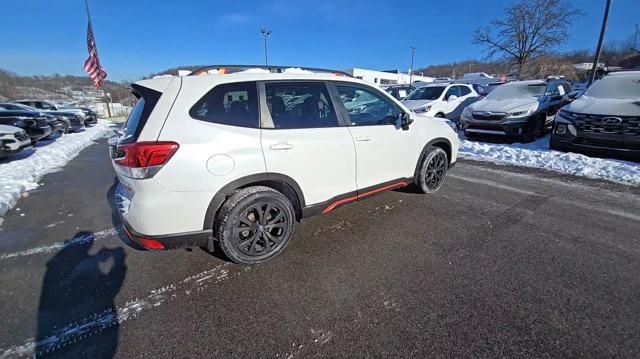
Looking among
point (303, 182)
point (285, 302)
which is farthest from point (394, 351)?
point (303, 182)

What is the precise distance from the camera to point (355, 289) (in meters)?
2.46

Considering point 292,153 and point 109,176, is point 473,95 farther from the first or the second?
point 109,176

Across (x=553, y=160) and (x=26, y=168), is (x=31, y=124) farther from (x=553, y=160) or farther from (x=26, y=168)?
(x=553, y=160)

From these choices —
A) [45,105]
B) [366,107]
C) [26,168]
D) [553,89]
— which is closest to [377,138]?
[366,107]

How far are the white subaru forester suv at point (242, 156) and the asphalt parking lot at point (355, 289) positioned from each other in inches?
18.5

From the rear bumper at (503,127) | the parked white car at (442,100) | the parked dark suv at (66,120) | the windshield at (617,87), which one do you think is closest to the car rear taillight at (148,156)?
the rear bumper at (503,127)

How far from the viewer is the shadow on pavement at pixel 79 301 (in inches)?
76.3

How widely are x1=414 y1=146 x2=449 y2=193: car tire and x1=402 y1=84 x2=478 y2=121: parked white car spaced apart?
6.43 metres

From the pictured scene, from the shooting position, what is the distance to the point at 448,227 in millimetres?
3516

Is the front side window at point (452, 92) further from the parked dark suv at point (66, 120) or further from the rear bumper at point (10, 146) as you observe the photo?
the parked dark suv at point (66, 120)

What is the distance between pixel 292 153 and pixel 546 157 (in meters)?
6.54

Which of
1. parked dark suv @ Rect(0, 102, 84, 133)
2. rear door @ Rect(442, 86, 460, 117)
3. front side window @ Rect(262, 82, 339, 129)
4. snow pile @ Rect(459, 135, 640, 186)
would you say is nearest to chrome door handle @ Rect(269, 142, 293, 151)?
front side window @ Rect(262, 82, 339, 129)

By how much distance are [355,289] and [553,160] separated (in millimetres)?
6255

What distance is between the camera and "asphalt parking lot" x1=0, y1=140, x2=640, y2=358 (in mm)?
1935
